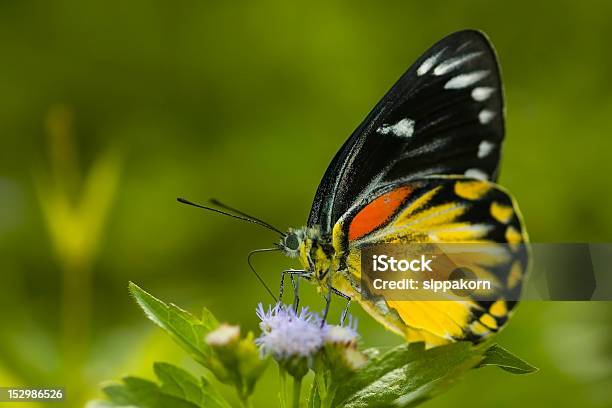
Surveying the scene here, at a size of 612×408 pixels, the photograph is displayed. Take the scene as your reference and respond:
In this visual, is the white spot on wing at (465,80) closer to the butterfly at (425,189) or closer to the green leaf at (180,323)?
the butterfly at (425,189)

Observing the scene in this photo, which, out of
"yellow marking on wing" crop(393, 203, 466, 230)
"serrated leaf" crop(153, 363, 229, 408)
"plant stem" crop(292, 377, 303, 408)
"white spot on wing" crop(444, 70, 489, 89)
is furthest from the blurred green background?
"serrated leaf" crop(153, 363, 229, 408)

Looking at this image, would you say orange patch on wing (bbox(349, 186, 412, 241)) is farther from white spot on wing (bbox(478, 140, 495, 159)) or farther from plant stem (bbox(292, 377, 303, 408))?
plant stem (bbox(292, 377, 303, 408))

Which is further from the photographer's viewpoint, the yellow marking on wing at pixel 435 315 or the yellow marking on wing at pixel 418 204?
the yellow marking on wing at pixel 418 204

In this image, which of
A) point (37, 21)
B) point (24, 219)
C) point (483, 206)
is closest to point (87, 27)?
point (37, 21)

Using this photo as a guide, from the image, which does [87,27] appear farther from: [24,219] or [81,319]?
[81,319]

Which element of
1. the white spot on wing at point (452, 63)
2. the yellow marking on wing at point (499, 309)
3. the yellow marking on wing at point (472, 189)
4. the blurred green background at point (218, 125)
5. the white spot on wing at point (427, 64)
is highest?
the blurred green background at point (218, 125)

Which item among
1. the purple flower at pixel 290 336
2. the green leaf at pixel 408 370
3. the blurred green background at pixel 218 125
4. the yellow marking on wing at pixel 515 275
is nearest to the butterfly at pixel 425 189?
the yellow marking on wing at pixel 515 275

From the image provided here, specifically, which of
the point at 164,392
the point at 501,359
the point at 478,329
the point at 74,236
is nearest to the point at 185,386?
the point at 164,392
